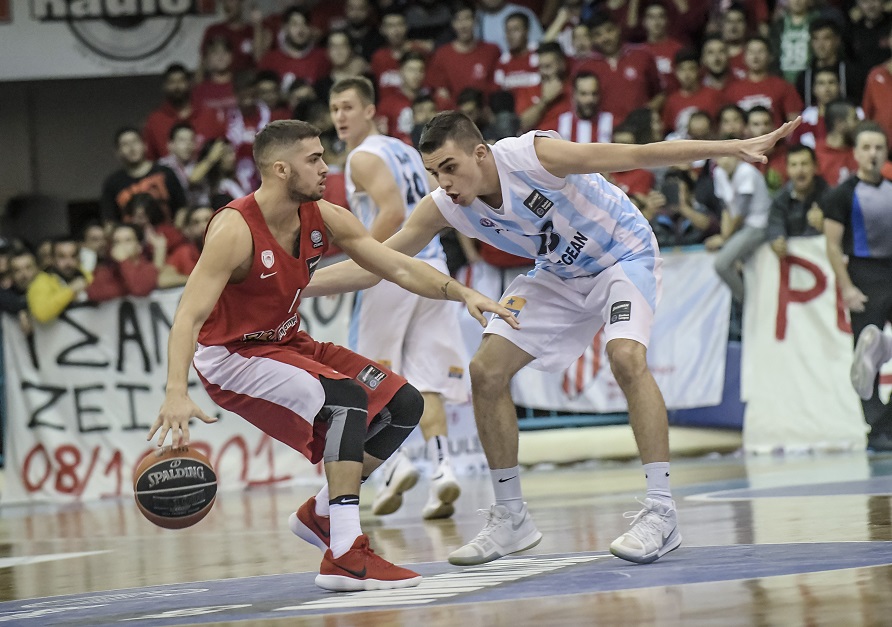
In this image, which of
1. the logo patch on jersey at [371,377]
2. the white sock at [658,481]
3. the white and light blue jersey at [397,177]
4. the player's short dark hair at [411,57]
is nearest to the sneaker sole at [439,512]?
the white and light blue jersey at [397,177]

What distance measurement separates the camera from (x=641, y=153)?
20.2 feet

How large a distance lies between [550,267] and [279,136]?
1.42m

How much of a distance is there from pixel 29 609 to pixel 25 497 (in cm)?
773

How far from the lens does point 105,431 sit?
43.7 feet

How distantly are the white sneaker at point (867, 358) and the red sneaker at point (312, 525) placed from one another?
5.60 m

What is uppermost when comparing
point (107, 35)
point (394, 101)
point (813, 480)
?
point (107, 35)

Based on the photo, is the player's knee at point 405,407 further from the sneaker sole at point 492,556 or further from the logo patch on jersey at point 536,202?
the logo patch on jersey at point 536,202

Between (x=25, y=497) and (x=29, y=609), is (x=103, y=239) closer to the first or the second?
(x=25, y=497)

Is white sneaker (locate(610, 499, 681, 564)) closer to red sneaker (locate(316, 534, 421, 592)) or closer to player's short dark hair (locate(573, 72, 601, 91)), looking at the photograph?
red sneaker (locate(316, 534, 421, 592))

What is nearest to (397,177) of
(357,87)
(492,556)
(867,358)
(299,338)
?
(357,87)

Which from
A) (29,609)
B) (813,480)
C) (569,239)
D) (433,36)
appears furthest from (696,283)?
(29,609)

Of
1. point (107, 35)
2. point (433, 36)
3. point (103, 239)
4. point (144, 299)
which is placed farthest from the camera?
point (107, 35)

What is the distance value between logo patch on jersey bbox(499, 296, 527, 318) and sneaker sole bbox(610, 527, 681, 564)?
1262 mm

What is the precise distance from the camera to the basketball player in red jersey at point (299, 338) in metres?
5.87
